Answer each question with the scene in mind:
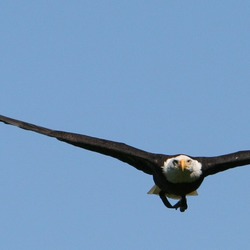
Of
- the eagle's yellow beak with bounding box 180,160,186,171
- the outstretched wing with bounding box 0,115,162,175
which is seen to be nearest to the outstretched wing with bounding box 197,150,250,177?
the eagle's yellow beak with bounding box 180,160,186,171

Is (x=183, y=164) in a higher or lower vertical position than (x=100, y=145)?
lower

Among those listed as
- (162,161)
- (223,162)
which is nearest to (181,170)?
(162,161)

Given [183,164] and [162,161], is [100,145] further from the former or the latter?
[183,164]

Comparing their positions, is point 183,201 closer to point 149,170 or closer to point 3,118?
point 149,170

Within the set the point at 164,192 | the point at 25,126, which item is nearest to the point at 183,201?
the point at 164,192

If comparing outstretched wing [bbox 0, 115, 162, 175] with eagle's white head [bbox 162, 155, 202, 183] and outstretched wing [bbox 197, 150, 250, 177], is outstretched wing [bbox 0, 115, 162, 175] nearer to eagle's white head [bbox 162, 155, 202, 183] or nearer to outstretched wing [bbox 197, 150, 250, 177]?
eagle's white head [bbox 162, 155, 202, 183]

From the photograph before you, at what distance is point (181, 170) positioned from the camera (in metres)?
49.9

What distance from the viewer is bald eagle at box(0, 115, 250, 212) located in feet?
164

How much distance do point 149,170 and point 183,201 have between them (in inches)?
40.0

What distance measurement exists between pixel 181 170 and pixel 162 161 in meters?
0.59

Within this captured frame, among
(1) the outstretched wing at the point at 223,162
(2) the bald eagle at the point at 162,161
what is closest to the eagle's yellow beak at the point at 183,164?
(2) the bald eagle at the point at 162,161

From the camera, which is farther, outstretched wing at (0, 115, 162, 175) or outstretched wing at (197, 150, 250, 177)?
outstretched wing at (197, 150, 250, 177)

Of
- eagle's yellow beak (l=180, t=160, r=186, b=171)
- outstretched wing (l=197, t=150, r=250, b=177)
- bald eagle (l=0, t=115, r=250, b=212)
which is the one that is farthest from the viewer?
outstretched wing (l=197, t=150, r=250, b=177)

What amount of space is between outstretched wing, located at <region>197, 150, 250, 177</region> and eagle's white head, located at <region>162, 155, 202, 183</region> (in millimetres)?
278
